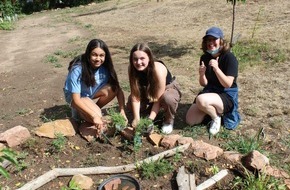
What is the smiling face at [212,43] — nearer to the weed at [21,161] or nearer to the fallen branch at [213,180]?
the fallen branch at [213,180]

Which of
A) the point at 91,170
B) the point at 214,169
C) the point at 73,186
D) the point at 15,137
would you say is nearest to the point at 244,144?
the point at 214,169

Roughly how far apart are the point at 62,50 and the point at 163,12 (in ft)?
15.9

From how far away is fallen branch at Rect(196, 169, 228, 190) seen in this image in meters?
2.73

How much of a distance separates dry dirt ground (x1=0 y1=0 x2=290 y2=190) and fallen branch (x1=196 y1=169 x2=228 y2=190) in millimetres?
60

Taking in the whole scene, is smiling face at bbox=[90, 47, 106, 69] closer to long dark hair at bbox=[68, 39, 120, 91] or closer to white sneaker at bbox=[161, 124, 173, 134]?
long dark hair at bbox=[68, 39, 120, 91]

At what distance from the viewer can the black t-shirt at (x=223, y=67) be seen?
349cm

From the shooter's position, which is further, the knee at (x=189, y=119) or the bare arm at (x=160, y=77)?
the knee at (x=189, y=119)

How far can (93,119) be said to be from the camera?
11.3ft

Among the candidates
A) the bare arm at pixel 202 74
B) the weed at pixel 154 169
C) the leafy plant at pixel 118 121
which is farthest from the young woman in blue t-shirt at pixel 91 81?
the bare arm at pixel 202 74

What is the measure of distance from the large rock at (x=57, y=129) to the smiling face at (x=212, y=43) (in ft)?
5.80

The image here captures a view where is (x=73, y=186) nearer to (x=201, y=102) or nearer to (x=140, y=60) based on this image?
(x=140, y=60)

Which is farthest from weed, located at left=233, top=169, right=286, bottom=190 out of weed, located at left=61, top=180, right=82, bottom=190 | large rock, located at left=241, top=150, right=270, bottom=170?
weed, located at left=61, top=180, right=82, bottom=190

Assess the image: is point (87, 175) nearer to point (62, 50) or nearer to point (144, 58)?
point (144, 58)

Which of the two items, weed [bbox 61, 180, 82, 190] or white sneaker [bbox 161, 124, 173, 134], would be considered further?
white sneaker [bbox 161, 124, 173, 134]
